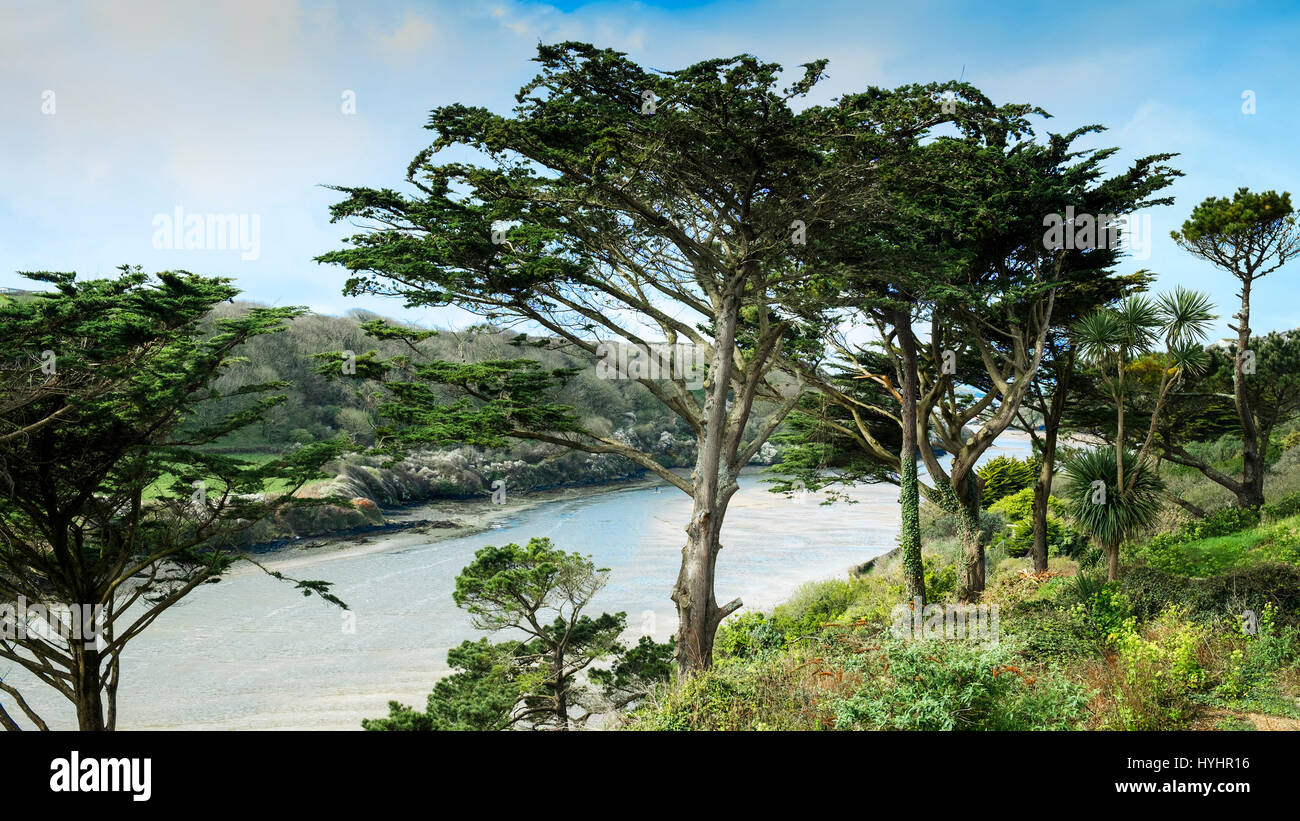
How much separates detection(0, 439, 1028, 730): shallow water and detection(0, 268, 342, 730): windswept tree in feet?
15.7

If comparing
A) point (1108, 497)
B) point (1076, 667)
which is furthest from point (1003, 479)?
point (1076, 667)

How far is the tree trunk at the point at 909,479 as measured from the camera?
12.7m

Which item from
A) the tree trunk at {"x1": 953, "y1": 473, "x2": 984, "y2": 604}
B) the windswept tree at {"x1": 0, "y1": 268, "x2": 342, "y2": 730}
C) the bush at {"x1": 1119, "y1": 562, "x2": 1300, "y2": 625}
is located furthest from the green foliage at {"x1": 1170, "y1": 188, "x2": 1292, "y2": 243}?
the windswept tree at {"x1": 0, "y1": 268, "x2": 342, "y2": 730}

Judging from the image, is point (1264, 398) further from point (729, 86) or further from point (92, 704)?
point (92, 704)

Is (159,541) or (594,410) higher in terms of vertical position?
(594,410)

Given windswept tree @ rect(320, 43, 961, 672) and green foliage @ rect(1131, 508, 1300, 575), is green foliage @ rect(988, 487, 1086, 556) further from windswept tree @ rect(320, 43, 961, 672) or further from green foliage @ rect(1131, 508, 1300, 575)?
windswept tree @ rect(320, 43, 961, 672)

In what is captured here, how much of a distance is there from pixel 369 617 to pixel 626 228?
15092 mm

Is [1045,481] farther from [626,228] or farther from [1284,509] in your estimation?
[626,228]

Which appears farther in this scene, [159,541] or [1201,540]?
[1201,540]

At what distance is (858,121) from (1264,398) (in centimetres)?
1581

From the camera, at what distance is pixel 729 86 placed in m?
8.05

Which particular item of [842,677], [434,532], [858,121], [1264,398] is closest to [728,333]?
[858,121]

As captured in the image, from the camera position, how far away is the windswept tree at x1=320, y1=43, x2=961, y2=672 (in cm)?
872

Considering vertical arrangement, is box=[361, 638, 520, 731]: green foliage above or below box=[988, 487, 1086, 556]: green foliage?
below
